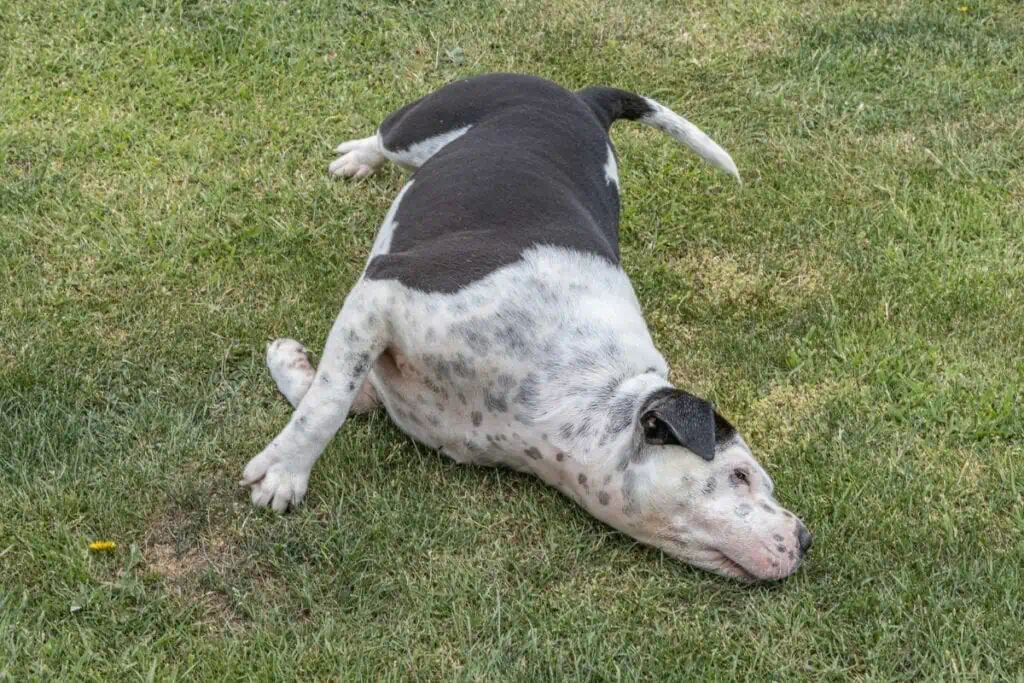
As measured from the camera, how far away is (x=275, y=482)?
4.31 metres

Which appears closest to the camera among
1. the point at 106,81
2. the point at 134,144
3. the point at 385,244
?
the point at 385,244

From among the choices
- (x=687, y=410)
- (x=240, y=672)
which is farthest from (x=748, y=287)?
(x=240, y=672)

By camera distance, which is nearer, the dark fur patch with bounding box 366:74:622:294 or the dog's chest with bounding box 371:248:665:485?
the dog's chest with bounding box 371:248:665:485

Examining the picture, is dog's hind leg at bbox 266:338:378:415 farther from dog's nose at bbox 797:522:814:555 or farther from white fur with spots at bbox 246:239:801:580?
dog's nose at bbox 797:522:814:555

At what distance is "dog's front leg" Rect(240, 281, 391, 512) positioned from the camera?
4.29 m

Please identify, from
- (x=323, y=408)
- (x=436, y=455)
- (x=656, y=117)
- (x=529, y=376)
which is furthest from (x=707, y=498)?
(x=656, y=117)

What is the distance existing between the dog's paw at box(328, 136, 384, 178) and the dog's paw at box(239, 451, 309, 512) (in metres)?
2.29

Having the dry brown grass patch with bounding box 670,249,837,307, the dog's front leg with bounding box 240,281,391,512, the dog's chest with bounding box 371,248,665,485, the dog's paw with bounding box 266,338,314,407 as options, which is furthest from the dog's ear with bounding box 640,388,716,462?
the dry brown grass patch with bounding box 670,249,837,307

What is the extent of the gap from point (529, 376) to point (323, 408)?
671mm

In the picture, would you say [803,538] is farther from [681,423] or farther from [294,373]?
[294,373]

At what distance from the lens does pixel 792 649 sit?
394cm

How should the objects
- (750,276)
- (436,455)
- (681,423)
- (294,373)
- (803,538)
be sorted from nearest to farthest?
(681,423) < (803,538) < (436,455) < (294,373) < (750,276)

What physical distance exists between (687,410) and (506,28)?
4.18m

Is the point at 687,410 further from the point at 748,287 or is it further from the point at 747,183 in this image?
the point at 747,183
